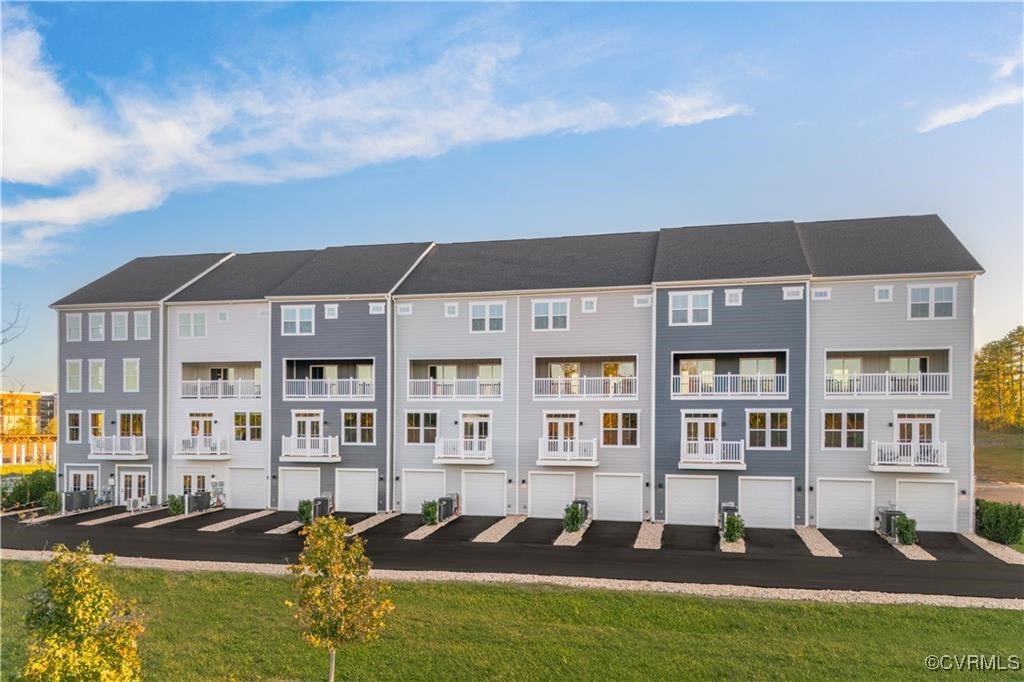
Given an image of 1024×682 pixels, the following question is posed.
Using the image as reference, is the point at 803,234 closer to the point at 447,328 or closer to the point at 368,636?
the point at 447,328

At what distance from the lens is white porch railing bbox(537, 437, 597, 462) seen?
27469mm

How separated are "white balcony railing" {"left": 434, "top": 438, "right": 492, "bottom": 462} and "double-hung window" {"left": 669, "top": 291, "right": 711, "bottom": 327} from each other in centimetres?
983

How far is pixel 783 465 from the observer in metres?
25.9

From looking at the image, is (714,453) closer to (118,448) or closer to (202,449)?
(202,449)

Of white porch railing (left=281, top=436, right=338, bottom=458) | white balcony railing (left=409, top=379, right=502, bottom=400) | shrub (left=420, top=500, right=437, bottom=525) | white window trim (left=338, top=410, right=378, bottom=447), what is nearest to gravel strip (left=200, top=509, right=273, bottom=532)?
white porch railing (left=281, top=436, right=338, bottom=458)

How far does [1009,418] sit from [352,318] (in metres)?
51.0

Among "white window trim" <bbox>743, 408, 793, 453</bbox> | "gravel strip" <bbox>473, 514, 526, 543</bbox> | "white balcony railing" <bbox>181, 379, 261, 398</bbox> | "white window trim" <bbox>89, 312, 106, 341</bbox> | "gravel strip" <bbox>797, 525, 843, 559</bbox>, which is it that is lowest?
"gravel strip" <bbox>473, 514, 526, 543</bbox>

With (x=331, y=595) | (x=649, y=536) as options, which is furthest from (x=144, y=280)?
(x=331, y=595)

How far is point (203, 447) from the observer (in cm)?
3092

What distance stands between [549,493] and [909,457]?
14.3 m

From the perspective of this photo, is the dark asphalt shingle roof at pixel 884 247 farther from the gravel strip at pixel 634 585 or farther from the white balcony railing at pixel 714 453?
the gravel strip at pixel 634 585

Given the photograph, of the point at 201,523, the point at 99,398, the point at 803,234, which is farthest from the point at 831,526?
the point at 99,398

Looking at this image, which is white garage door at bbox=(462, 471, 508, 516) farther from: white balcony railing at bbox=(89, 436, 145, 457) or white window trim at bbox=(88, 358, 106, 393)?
white window trim at bbox=(88, 358, 106, 393)

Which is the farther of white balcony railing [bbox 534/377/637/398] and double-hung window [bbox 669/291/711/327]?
white balcony railing [bbox 534/377/637/398]
